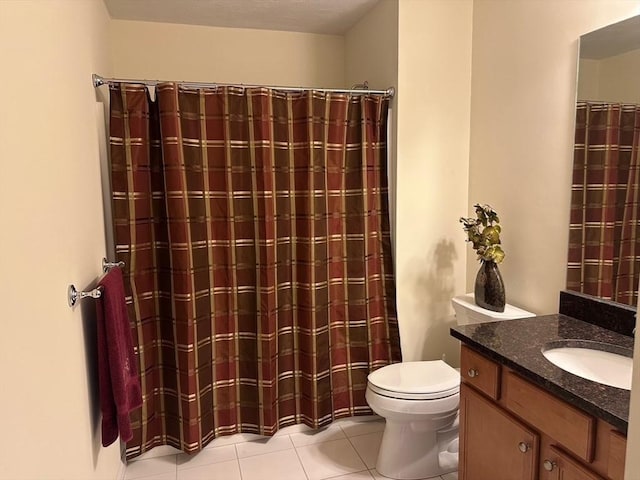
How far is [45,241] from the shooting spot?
3.90 feet

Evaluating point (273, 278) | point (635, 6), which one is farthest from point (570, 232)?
point (273, 278)

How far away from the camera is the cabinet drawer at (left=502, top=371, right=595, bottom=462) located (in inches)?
47.4

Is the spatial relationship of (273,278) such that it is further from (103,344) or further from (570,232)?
(570,232)

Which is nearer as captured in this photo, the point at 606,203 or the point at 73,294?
the point at 73,294

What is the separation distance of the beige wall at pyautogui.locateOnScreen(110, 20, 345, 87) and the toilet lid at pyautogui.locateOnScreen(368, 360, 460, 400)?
192cm

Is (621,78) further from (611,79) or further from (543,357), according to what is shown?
(543,357)

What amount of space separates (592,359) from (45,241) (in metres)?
1.79

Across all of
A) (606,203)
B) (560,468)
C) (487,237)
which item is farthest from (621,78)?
(560,468)

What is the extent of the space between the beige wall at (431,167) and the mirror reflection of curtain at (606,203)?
738 mm

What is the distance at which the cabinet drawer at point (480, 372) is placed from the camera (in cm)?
154

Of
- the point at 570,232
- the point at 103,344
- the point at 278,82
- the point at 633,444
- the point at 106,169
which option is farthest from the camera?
the point at 278,82

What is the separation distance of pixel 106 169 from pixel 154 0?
0.97 metres

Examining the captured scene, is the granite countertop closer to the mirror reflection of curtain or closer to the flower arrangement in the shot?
the mirror reflection of curtain

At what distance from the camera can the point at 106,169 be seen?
2143mm
